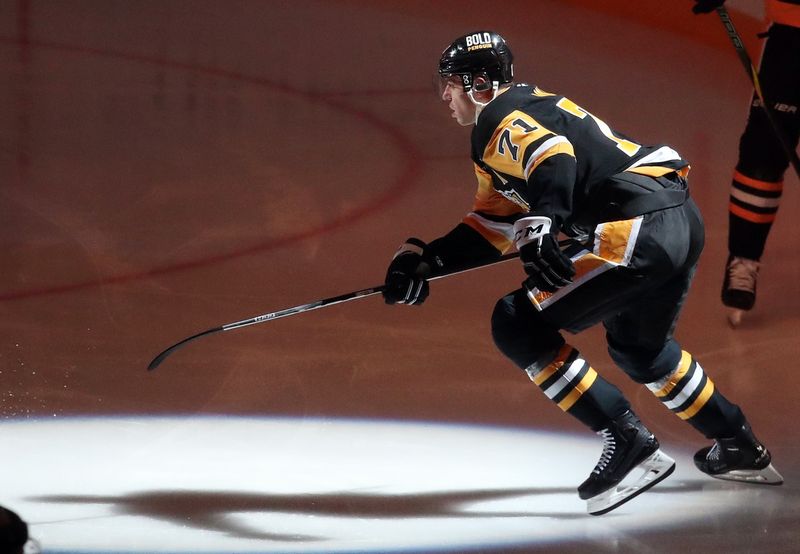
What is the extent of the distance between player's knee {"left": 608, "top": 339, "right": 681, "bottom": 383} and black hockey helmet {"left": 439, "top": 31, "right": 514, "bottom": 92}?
68 centimetres

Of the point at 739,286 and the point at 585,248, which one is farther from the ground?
the point at 585,248

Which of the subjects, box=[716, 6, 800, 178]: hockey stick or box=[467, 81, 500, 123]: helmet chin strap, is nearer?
box=[467, 81, 500, 123]: helmet chin strap

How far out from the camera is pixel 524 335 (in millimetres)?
2848

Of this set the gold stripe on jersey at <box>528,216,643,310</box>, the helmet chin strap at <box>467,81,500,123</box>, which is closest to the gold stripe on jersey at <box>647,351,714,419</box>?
the gold stripe on jersey at <box>528,216,643,310</box>

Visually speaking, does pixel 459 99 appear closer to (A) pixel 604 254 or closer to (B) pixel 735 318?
(A) pixel 604 254

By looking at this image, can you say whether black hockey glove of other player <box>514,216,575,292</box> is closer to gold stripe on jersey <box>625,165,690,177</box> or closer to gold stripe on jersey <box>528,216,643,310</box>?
gold stripe on jersey <box>528,216,643,310</box>

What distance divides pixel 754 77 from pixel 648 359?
4.33 feet

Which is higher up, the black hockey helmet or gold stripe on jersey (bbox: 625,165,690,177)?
the black hockey helmet

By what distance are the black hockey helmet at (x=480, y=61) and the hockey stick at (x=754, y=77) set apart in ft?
3.54

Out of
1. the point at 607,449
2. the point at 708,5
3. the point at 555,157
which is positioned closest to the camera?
the point at 555,157

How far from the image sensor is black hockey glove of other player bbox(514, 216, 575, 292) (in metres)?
2.67

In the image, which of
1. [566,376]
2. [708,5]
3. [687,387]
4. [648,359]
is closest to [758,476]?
[687,387]

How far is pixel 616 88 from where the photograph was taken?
6730mm

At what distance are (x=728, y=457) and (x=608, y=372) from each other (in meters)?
0.73
